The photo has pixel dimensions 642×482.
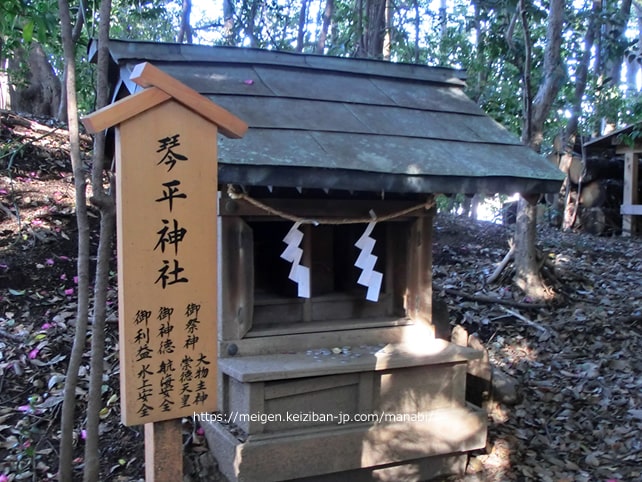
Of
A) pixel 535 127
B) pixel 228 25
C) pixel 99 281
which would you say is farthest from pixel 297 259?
pixel 228 25

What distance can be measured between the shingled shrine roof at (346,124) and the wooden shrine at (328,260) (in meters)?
0.01

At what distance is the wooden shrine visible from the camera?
382 centimetres

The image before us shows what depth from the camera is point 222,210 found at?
3.99 meters

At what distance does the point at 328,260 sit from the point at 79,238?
210cm

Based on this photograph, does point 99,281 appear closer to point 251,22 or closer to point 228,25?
point 251,22

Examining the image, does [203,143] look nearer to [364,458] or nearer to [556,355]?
[364,458]

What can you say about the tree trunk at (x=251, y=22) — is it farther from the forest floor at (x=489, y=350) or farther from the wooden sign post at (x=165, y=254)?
the wooden sign post at (x=165, y=254)

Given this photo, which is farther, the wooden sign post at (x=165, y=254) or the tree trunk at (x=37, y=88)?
the tree trunk at (x=37, y=88)

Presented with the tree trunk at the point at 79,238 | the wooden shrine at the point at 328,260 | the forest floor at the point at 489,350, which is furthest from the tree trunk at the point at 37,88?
the tree trunk at the point at 79,238

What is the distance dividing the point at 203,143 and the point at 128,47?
1.94m

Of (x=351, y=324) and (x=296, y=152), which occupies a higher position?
(x=296, y=152)

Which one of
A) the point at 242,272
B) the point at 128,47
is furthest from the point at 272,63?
the point at 242,272

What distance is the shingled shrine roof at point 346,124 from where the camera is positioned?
3.54 m

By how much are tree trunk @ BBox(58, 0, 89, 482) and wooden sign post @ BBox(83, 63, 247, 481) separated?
1232 mm
